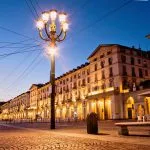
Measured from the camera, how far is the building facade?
4980cm

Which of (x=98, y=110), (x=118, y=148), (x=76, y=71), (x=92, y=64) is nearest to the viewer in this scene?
(x=118, y=148)

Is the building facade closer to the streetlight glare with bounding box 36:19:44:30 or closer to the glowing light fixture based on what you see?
the glowing light fixture

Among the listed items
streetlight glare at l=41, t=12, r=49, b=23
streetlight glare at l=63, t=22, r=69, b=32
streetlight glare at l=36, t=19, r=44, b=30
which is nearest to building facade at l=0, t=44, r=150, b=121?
streetlight glare at l=63, t=22, r=69, b=32

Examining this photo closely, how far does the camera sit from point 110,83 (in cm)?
5350

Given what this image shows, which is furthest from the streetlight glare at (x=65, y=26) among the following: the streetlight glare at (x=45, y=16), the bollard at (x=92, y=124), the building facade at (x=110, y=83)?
the building facade at (x=110, y=83)

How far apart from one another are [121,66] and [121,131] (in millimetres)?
40986

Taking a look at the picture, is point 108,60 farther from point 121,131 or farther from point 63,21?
point 121,131

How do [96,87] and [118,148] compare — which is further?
[96,87]

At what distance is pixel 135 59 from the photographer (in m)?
55.3

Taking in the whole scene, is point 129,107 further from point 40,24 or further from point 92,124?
point 92,124

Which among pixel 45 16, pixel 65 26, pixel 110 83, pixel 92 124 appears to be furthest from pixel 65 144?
pixel 110 83

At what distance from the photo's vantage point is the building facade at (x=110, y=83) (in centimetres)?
4980

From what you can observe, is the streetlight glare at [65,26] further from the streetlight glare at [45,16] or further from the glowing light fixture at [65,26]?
the streetlight glare at [45,16]

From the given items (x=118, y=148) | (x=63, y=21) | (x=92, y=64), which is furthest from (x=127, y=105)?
(x=118, y=148)
